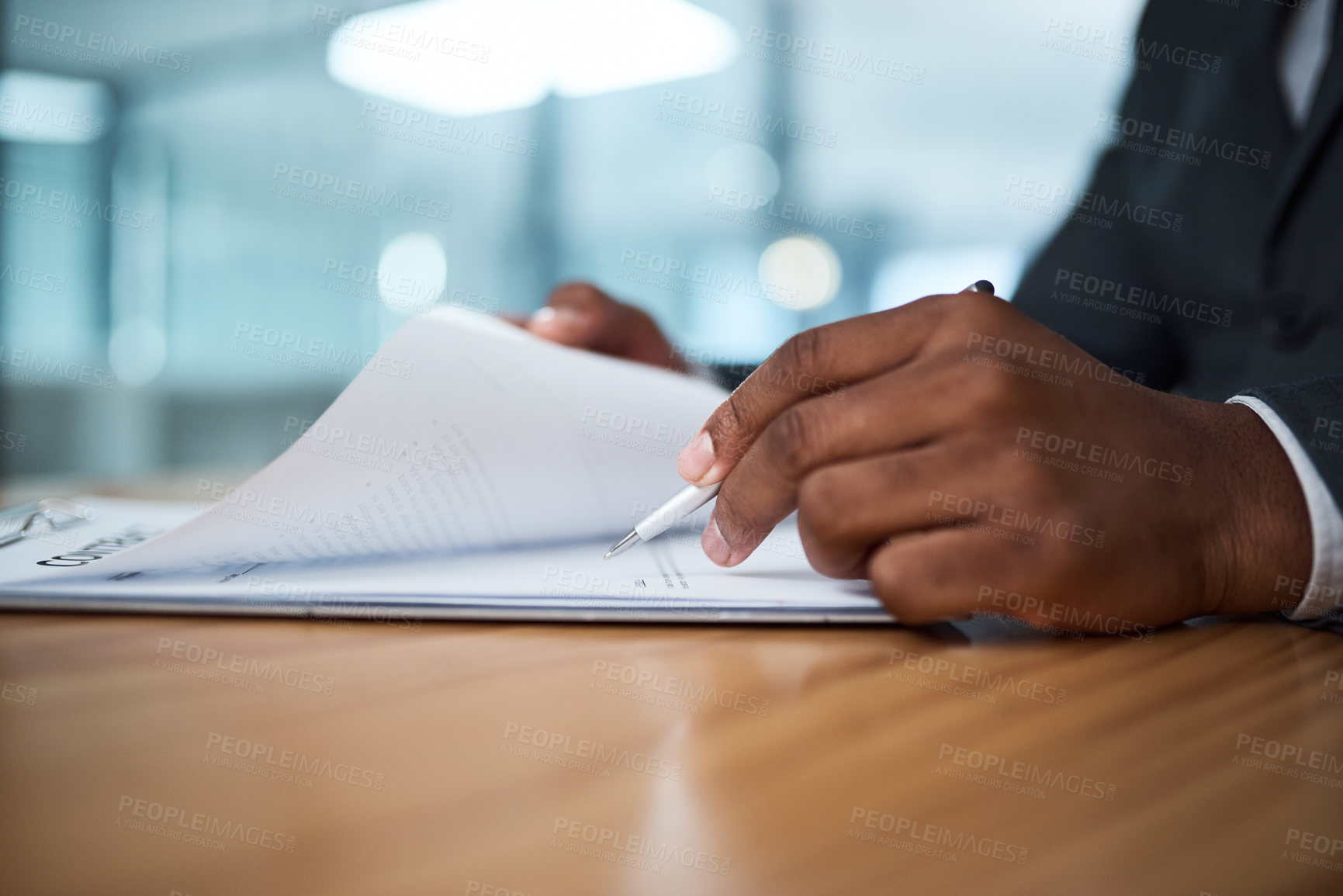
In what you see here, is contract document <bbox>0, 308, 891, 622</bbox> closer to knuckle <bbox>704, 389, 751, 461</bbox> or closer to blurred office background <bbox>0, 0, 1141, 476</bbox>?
knuckle <bbox>704, 389, 751, 461</bbox>

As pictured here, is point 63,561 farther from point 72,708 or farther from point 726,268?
point 726,268

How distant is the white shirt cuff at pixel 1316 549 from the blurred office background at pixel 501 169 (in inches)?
124

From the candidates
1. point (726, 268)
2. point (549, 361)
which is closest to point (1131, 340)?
point (549, 361)

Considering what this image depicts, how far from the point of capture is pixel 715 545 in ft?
1.55

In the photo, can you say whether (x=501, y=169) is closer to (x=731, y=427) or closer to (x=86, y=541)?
(x=86, y=541)

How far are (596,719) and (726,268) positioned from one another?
386 centimetres

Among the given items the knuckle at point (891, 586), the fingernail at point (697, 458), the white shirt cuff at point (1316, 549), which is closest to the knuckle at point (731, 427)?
the fingernail at point (697, 458)

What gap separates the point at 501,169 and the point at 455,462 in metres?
3.85

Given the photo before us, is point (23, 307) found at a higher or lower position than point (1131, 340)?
lower

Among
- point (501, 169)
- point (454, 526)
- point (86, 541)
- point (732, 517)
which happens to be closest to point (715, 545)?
point (732, 517)

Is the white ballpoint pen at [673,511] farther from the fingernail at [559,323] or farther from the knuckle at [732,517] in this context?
the fingernail at [559,323]

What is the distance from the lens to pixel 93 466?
311 centimetres

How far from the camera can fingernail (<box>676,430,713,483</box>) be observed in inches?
18.4

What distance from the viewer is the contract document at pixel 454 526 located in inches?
16.5
